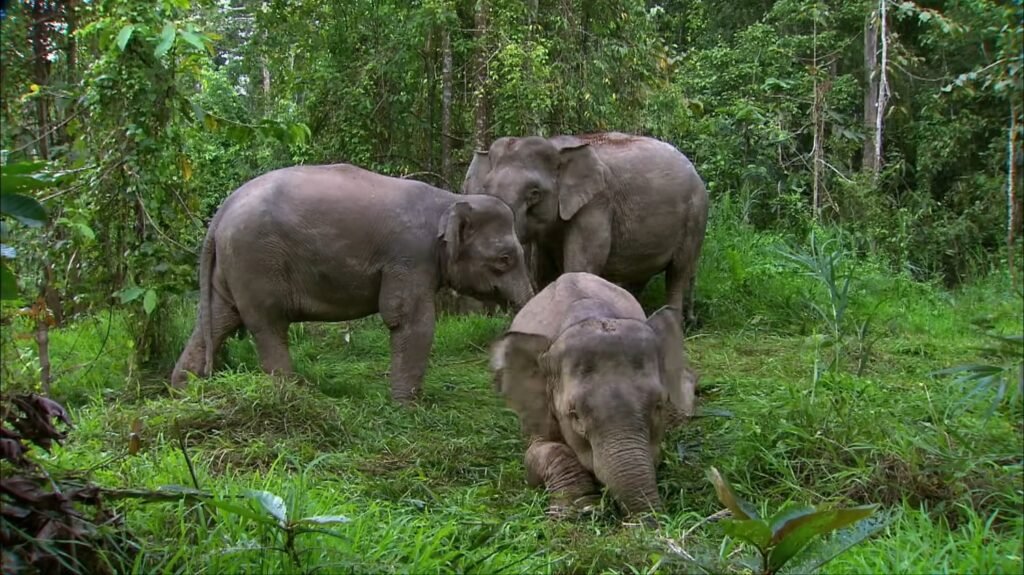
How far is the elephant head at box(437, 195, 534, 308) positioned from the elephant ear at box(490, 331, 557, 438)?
1.80 metres

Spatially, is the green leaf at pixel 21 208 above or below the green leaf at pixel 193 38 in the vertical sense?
below

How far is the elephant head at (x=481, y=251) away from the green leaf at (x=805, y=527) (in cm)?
409

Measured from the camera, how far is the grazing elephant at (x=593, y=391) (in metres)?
4.35

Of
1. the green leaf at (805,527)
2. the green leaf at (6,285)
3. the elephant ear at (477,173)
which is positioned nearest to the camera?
the green leaf at (6,285)

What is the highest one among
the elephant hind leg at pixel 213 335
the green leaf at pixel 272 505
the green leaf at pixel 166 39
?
the green leaf at pixel 166 39

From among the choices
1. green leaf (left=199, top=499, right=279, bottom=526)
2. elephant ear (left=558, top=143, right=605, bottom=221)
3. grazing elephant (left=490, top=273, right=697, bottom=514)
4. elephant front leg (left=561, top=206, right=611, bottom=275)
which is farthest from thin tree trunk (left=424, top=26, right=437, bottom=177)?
green leaf (left=199, top=499, right=279, bottom=526)

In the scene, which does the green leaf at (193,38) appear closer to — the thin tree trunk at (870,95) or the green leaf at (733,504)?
the green leaf at (733,504)

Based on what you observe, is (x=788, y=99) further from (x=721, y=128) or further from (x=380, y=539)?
(x=380, y=539)

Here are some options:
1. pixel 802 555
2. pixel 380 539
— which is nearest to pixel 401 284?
pixel 380 539

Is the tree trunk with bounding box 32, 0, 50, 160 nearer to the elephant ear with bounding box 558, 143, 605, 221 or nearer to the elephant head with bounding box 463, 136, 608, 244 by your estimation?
the elephant head with bounding box 463, 136, 608, 244

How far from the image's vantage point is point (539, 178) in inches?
317

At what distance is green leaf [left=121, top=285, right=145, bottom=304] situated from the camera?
6.52 m

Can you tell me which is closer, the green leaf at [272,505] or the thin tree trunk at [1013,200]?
the green leaf at [272,505]

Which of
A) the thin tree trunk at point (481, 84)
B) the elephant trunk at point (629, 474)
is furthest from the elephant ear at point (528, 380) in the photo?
the thin tree trunk at point (481, 84)
